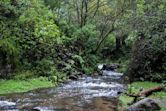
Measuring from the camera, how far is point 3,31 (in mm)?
20172

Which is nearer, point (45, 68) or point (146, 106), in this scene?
point (146, 106)

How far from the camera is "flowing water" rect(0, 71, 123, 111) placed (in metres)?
12.9

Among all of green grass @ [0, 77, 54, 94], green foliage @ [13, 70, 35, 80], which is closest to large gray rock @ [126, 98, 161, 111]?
green grass @ [0, 77, 54, 94]

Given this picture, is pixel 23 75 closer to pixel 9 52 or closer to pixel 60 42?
pixel 9 52

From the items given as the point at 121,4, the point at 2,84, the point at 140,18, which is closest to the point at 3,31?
the point at 2,84

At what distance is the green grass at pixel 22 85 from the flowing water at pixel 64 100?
2.75ft

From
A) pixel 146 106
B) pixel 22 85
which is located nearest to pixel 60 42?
pixel 22 85

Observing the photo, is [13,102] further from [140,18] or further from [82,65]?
[82,65]

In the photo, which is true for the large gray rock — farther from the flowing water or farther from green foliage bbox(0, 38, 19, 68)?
green foliage bbox(0, 38, 19, 68)

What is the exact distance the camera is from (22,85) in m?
18.1

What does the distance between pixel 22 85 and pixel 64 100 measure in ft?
14.1

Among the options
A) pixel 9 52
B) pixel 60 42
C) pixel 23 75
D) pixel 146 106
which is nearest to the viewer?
pixel 146 106

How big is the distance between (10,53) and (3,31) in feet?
5.42

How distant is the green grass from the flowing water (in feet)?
2.75
